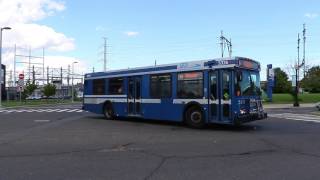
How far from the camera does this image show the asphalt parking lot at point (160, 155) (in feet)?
31.5

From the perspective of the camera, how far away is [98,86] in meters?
27.8

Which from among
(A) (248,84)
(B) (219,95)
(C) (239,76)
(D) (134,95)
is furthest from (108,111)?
(C) (239,76)

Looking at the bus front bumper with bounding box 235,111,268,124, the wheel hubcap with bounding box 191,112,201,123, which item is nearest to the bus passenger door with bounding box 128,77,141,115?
the wheel hubcap with bounding box 191,112,201,123

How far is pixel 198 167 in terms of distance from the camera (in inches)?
405

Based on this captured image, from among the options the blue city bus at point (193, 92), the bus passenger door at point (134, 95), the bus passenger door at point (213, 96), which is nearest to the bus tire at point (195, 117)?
the blue city bus at point (193, 92)

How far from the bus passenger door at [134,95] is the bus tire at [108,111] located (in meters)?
1.99

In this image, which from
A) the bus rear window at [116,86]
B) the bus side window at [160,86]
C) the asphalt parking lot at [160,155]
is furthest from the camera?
the bus rear window at [116,86]

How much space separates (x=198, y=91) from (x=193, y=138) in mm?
4317

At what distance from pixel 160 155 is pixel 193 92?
28.6 feet

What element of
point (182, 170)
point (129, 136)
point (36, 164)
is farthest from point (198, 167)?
point (129, 136)

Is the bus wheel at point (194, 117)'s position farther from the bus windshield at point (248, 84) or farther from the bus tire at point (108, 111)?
the bus tire at point (108, 111)

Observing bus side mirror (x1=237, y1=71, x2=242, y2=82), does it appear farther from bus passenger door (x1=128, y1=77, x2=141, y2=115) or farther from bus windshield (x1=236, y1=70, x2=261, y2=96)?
bus passenger door (x1=128, y1=77, x2=141, y2=115)

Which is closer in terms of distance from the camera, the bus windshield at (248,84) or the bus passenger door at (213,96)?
the bus windshield at (248,84)

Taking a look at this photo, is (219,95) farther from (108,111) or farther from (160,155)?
(108,111)
